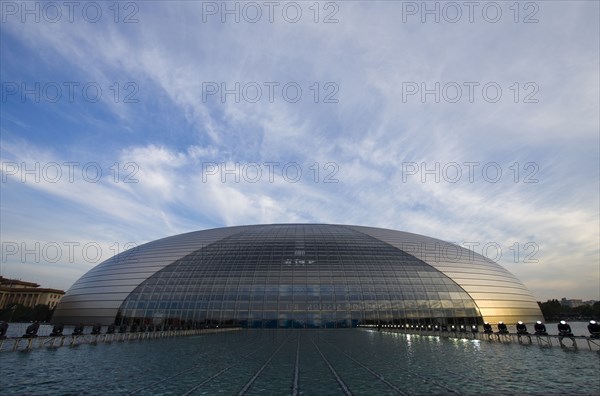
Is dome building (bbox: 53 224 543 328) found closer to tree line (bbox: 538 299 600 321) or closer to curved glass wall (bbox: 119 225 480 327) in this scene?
curved glass wall (bbox: 119 225 480 327)

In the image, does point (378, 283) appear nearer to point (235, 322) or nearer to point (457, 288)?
point (457, 288)

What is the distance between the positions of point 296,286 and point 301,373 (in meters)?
38.1

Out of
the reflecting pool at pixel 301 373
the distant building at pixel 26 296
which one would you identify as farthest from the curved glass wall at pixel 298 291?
the distant building at pixel 26 296

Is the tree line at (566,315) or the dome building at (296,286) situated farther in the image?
the tree line at (566,315)

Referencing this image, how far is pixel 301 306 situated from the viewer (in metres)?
51.5

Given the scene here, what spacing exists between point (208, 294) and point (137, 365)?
35.4m

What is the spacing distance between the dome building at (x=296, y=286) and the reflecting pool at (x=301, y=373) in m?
28.3

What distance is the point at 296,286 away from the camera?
177ft

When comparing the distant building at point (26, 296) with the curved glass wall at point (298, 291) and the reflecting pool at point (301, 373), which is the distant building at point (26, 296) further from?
the reflecting pool at point (301, 373)

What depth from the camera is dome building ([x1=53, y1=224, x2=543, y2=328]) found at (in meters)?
51.8

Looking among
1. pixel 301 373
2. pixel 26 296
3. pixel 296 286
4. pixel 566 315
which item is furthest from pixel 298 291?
pixel 26 296

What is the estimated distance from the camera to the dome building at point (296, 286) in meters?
51.8

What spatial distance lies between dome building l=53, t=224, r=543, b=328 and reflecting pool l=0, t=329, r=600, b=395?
92.9 feet

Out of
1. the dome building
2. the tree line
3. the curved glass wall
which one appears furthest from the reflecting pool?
the tree line
